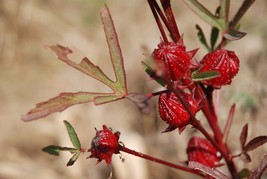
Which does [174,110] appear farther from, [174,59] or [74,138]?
[74,138]

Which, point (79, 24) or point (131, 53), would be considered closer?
point (131, 53)

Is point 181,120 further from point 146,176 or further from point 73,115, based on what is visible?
point 73,115

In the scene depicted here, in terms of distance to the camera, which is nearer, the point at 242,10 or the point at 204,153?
the point at 242,10

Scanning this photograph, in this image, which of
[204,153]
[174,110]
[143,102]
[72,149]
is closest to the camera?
[143,102]

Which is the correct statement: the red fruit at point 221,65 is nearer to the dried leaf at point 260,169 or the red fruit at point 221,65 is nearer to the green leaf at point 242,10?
the green leaf at point 242,10

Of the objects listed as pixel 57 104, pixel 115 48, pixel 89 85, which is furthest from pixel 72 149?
pixel 89 85

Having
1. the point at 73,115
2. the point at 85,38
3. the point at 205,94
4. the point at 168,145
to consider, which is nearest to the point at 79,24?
the point at 85,38
